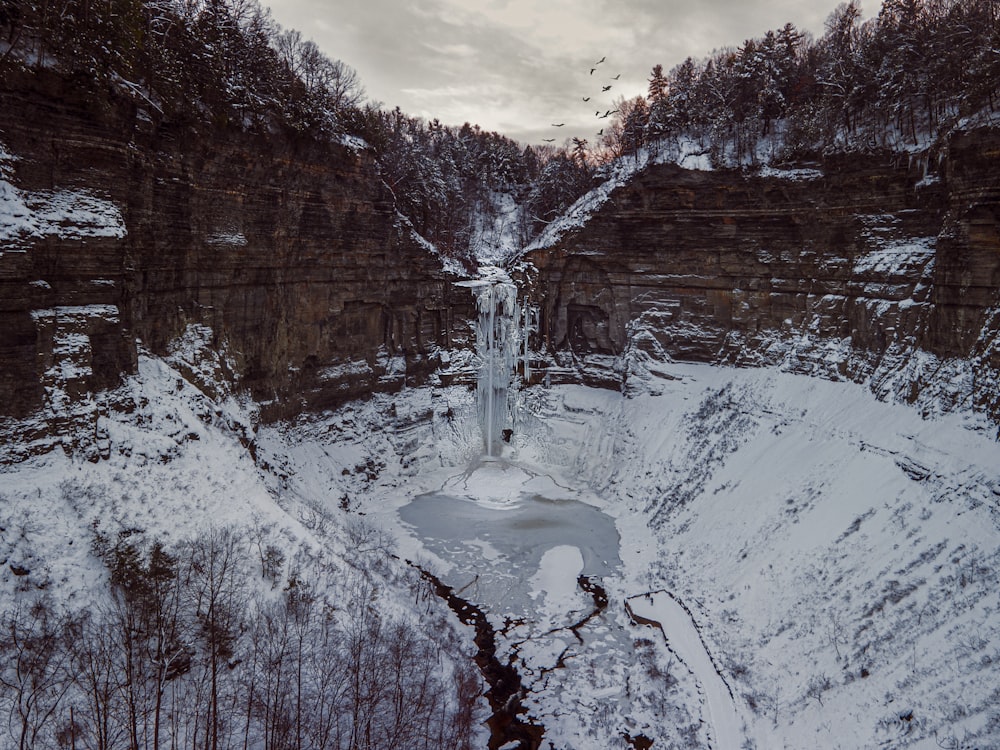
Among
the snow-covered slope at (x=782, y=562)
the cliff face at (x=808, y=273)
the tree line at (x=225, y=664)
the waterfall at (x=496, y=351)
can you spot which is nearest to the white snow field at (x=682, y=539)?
the snow-covered slope at (x=782, y=562)

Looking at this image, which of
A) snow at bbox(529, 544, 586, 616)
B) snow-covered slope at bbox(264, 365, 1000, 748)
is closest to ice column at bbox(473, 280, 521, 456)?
snow-covered slope at bbox(264, 365, 1000, 748)

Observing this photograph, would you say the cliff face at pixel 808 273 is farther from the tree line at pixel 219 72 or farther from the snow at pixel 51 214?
the snow at pixel 51 214

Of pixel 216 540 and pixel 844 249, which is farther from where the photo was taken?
pixel 844 249

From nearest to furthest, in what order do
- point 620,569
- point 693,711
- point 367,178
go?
point 693,711, point 620,569, point 367,178

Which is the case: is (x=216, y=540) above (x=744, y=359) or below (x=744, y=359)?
below

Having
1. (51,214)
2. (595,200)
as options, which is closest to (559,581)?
(51,214)

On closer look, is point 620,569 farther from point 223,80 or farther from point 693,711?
point 223,80

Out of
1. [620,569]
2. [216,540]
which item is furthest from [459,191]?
[216,540]

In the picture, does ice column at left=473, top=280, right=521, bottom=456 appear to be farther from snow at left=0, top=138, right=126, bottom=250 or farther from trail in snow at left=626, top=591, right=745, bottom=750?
snow at left=0, top=138, right=126, bottom=250
